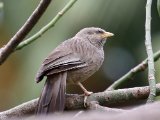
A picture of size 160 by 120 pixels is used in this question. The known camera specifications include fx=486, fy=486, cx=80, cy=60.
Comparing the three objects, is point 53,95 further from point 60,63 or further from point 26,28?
point 26,28

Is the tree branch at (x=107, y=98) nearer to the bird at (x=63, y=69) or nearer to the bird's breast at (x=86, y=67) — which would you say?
the bird at (x=63, y=69)

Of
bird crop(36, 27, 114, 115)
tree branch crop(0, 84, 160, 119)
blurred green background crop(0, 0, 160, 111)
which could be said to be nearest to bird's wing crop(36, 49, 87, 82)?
bird crop(36, 27, 114, 115)

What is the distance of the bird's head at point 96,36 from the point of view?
12.7 ft

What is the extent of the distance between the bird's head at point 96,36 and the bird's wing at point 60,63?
720 millimetres

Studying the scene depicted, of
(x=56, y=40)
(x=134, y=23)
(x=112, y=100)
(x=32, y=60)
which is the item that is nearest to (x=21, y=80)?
(x=32, y=60)

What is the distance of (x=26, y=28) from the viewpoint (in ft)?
Answer: 6.20

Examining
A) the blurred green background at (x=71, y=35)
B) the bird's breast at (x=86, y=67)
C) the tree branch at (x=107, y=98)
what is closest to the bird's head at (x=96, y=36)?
the bird's breast at (x=86, y=67)

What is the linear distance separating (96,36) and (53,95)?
4.35ft

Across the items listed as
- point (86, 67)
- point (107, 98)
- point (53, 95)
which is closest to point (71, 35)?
point (86, 67)

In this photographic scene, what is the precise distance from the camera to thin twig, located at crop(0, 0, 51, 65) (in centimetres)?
175

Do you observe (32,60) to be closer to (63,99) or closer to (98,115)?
(63,99)

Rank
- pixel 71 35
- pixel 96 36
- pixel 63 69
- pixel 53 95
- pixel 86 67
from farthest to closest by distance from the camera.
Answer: pixel 71 35 → pixel 96 36 → pixel 86 67 → pixel 63 69 → pixel 53 95

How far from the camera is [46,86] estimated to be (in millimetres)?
2840

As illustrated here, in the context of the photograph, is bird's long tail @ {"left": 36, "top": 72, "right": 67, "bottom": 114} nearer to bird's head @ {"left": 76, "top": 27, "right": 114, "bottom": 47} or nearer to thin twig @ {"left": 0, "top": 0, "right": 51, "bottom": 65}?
thin twig @ {"left": 0, "top": 0, "right": 51, "bottom": 65}
